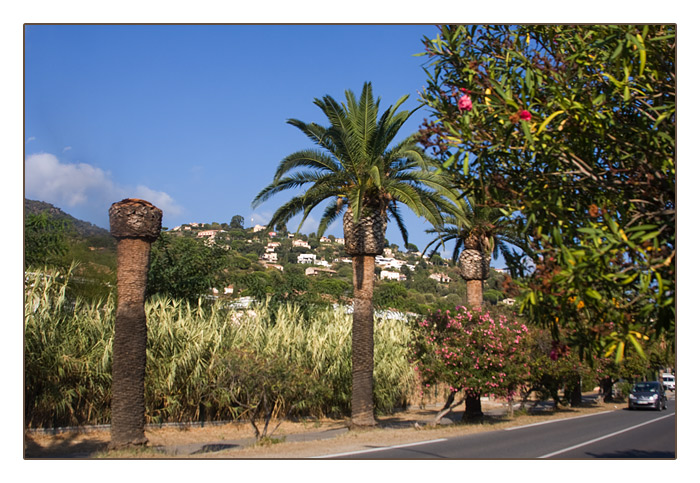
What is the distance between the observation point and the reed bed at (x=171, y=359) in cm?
1530

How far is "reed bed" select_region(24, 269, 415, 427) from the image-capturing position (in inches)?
603

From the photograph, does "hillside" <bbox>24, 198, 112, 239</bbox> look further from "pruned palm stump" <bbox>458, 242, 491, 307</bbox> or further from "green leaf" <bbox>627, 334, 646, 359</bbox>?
"green leaf" <bbox>627, 334, 646, 359</bbox>

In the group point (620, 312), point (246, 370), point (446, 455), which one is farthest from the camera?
point (246, 370)

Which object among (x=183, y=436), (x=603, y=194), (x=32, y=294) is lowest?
(x=183, y=436)

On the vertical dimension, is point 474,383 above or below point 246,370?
below

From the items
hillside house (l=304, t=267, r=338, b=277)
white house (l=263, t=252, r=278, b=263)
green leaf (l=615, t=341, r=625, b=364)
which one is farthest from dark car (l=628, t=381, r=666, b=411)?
hillside house (l=304, t=267, r=338, b=277)

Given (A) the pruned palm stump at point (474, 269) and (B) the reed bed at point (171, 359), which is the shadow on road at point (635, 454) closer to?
(B) the reed bed at point (171, 359)

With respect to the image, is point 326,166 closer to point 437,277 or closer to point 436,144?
point 436,144

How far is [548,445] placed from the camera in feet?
48.4

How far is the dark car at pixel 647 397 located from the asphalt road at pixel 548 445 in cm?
1283

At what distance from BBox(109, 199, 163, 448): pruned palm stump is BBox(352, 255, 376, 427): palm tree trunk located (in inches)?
248

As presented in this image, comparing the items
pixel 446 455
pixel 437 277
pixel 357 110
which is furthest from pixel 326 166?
pixel 437 277

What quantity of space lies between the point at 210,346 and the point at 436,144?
12.7 meters
